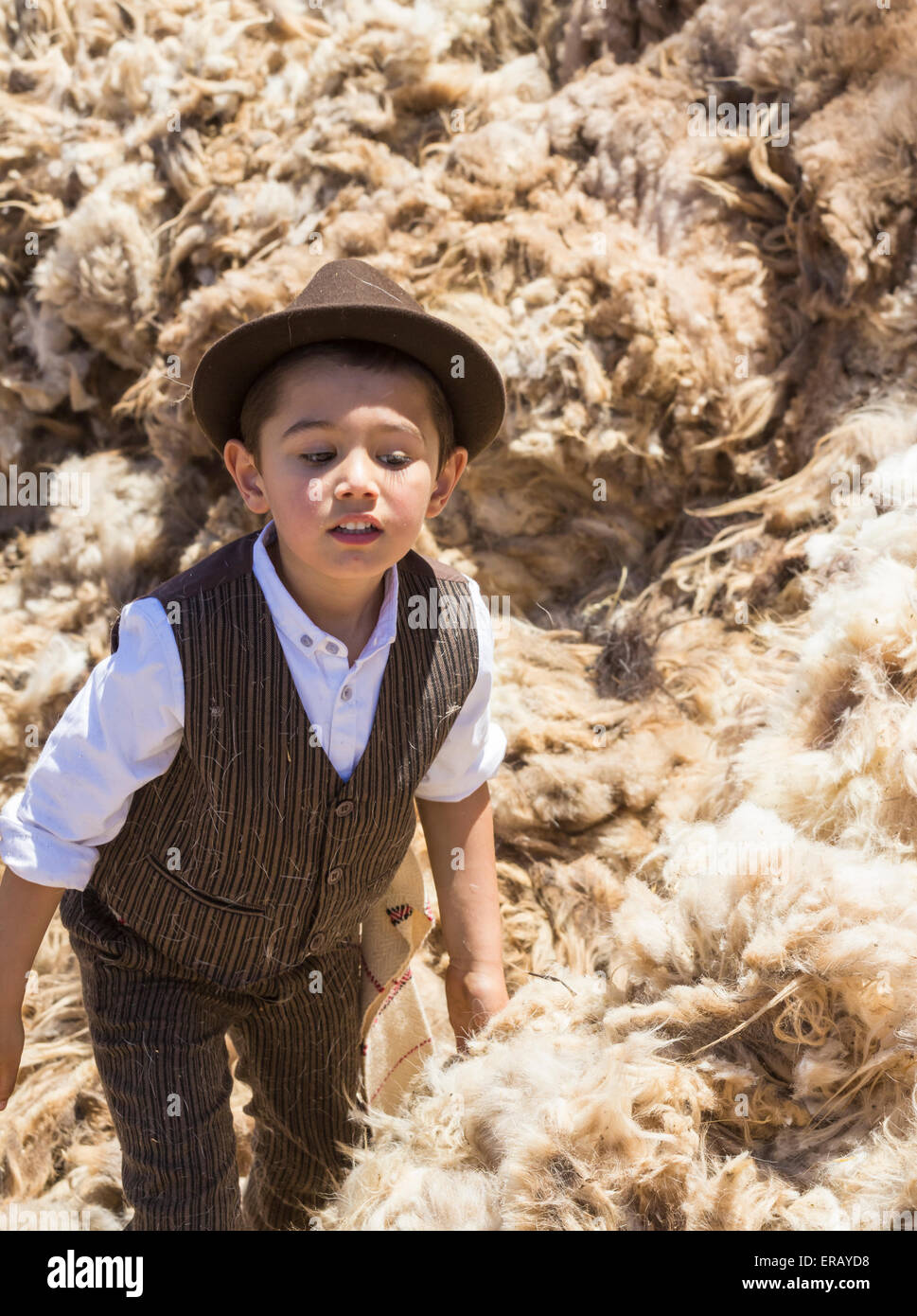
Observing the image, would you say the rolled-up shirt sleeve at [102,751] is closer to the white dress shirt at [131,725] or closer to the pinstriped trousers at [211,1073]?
the white dress shirt at [131,725]

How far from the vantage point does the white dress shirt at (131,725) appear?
1576mm

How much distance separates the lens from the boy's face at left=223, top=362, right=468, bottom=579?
4.97 ft

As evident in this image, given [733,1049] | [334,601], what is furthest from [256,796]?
[733,1049]

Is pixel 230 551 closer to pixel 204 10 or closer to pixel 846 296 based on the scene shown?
pixel 846 296

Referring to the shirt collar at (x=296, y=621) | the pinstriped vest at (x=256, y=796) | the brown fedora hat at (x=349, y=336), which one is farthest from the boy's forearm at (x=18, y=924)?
the brown fedora hat at (x=349, y=336)

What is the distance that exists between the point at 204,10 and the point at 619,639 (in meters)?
2.01

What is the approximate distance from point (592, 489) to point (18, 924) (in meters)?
1.58

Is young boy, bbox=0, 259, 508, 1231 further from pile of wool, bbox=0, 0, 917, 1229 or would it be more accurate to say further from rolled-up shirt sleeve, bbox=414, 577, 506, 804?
pile of wool, bbox=0, 0, 917, 1229

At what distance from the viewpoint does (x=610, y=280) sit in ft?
8.32

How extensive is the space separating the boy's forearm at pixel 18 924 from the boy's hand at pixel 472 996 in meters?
0.67

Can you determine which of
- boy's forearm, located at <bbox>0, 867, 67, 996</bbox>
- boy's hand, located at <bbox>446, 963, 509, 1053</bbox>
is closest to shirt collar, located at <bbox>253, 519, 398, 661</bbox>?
boy's forearm, located at <bbox>0, 867, 67, 996</bbox>

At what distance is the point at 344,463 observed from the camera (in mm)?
1516

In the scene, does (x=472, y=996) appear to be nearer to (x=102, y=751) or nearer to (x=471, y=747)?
(x=471, y=747)

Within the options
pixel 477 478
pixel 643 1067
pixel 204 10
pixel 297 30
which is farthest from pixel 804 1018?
pixel 204 10
